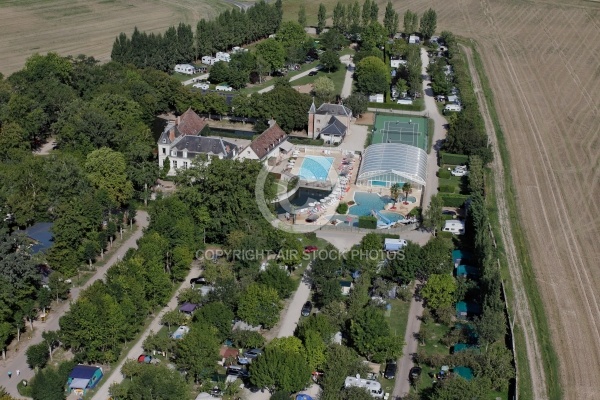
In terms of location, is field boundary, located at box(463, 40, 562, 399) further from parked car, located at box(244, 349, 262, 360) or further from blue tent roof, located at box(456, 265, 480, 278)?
parked car, located at box(244, 349, 262, 360)

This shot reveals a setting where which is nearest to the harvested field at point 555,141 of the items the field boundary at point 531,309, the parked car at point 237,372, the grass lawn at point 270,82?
the field boundary at point 531,309

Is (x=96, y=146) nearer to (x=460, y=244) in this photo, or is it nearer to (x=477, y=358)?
(x=460, y=244)

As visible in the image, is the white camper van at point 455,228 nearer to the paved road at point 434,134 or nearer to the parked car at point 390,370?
the paved road at point 434,134

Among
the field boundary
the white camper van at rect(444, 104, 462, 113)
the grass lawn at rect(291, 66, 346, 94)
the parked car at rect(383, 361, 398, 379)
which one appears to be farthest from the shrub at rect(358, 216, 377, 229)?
the grass lawn at rect(291, 66, 346, 94)

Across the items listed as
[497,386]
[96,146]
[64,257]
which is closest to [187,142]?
[96,146]

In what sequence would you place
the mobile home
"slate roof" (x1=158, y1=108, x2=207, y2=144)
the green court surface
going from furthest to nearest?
the mobile home < the green court surface < "slate roof" (x1=158, y1=108, x2=207, y2=144)

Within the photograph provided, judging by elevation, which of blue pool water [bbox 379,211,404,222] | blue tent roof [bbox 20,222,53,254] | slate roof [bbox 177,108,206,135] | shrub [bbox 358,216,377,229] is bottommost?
blue pool water [bbox 379,211,404,222]
